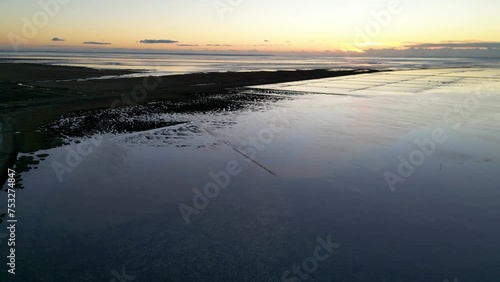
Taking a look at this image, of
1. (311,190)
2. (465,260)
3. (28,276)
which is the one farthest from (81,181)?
(465,260)

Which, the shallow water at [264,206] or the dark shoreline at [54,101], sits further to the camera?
the dark shoreline at [54,101]

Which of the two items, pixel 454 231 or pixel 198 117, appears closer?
pixel 454 231

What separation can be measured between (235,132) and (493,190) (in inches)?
516

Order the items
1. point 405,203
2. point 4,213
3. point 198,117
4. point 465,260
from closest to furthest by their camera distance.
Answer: point 465,260
point 4,213
point 405,203
point 198,117

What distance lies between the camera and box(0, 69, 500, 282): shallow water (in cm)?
824

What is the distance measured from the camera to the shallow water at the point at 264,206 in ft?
27.0

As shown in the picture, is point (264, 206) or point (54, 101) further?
point (54, 101)

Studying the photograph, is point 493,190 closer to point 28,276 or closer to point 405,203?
point 405,203

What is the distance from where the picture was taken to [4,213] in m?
10.4

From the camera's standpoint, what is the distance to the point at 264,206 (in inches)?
444

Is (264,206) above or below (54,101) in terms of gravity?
below

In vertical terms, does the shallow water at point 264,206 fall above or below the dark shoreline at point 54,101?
below

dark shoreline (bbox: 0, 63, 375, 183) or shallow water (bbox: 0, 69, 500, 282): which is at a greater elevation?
dark shoreline (bbox: 0, 63, 375, 183)

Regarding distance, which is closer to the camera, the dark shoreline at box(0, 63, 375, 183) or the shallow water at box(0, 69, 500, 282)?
the shallow water at box(0, 69, 500, 282)
